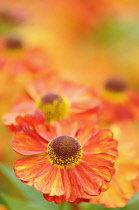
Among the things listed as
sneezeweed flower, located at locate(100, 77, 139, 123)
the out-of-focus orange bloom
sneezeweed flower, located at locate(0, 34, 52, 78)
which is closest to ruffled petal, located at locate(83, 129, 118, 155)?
the out-of-focus orange bloom

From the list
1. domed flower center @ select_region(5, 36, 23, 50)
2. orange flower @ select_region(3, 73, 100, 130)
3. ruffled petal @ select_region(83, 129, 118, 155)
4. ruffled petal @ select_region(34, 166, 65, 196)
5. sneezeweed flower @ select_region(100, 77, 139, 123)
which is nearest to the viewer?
ruffled petal @ select_region(34, 166, 65, 196)

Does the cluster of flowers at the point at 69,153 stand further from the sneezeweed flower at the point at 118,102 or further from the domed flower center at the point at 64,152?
the sneezeweed flower at the point at 118,102

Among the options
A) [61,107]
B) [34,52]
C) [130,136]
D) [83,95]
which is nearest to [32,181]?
[61,107]

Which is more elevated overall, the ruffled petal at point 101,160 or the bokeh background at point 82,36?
Result: the ruffled petal at point 101,160

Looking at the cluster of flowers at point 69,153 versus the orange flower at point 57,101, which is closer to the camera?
the cluster of flowers at point 69,153

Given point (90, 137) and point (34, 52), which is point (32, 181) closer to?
point (90, 137)

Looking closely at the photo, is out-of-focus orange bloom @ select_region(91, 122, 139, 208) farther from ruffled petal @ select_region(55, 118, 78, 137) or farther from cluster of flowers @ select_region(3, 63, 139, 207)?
ruffled petal @ select_region(55, 118, 78, 137)

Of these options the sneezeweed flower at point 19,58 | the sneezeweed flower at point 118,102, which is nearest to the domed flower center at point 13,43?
the sneezeweed flower at point 19,58
